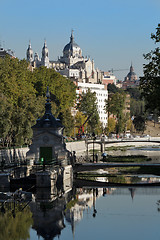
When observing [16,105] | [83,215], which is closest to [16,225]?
[83,215]

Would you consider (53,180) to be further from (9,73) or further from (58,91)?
(58,91)

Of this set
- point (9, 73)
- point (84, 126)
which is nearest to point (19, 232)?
point (9, 73)

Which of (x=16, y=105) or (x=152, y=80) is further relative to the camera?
(x=16, y=105)

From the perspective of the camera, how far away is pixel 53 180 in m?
55.8

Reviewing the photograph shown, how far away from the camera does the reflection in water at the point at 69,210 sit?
128 feet

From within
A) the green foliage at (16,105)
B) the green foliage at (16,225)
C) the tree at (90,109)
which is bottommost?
the green foliage at (16,225)

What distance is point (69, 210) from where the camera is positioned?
151 feet

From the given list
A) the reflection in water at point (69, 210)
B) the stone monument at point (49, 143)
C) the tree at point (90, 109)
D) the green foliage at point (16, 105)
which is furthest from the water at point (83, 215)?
the tree at point (90, 109)

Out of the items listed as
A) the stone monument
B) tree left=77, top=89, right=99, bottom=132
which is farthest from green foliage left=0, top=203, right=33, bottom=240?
tree left=77, top=89, right=99, bottom=132

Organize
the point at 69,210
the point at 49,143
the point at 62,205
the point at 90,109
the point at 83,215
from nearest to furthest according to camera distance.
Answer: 1. the point at 83,215
2. the point at 69,210
3. the point at 62,205
4. the point at 49,143
5. the point at 90,109

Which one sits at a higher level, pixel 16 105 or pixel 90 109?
pixel 90 109

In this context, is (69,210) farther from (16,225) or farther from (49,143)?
(49,143)

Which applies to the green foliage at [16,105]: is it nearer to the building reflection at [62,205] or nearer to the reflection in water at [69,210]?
the building reflection at [62,205]

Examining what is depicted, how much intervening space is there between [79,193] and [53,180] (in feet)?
9.35
